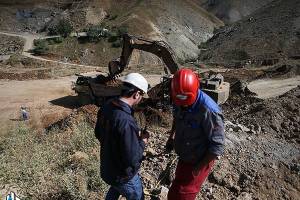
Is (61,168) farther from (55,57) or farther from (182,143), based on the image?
(55,57)

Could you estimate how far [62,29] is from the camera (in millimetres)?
47969

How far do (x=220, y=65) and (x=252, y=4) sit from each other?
5906 cm

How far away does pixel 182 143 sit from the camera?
5426mm

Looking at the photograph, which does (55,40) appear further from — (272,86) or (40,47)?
(272,86)

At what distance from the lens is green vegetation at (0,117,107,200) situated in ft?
21.0

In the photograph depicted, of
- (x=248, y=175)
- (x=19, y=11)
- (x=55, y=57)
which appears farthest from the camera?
(x=19, y=11)

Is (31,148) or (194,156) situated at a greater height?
(194,156)

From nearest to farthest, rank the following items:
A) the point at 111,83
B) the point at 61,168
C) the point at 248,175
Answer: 1. the point at 61,168
2. the point at 248,175
3. the point at 111,83

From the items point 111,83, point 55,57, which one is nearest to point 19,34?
point 55,57

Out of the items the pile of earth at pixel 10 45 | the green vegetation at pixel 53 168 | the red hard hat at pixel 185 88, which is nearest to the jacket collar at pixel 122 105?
the red hard hat at pixel 185 88

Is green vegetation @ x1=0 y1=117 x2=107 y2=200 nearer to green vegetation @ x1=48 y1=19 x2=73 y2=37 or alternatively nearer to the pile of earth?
the pile of earth

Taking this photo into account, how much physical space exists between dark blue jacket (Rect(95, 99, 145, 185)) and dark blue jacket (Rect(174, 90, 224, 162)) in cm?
69

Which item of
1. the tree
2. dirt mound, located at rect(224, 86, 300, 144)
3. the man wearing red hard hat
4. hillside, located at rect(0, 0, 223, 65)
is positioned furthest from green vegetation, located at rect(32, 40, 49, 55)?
the man wearing red hard hat

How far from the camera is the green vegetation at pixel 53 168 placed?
21.0 ft
